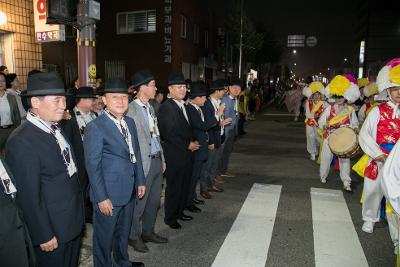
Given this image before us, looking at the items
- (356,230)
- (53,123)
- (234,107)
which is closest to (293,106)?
(234,107)

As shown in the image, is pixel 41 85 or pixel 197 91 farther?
pixel 197 91

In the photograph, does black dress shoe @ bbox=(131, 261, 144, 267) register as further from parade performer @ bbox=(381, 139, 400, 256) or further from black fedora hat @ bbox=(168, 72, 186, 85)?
parade performer @ bbox=(381, 139, 400, 256)

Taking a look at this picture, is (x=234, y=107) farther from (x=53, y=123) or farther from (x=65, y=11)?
(x=53, y=123)

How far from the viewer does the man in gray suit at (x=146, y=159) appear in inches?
163

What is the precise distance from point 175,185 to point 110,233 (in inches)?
67.5

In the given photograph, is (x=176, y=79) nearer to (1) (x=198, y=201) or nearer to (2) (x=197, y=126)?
(2) (x=197, y=126)

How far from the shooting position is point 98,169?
10.5ft

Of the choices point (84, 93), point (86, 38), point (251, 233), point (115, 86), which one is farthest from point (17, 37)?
point (251, 233)

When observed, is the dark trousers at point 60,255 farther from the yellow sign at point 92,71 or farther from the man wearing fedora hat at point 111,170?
the yellow sign at point 92,71

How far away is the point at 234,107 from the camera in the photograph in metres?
7.68

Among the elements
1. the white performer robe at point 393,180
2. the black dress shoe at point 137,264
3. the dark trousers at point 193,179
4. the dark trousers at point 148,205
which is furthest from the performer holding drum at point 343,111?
the black dress shoe at point 137,264

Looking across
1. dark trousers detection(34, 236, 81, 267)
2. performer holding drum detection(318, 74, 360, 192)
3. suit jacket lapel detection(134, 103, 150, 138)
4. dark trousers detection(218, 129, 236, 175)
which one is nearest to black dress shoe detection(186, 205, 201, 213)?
suit jacket lapel detection(134, 103, 150, 138)

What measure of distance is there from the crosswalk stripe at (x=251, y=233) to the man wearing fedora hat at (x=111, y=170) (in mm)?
1330

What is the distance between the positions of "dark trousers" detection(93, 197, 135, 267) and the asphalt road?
0.60 metres
